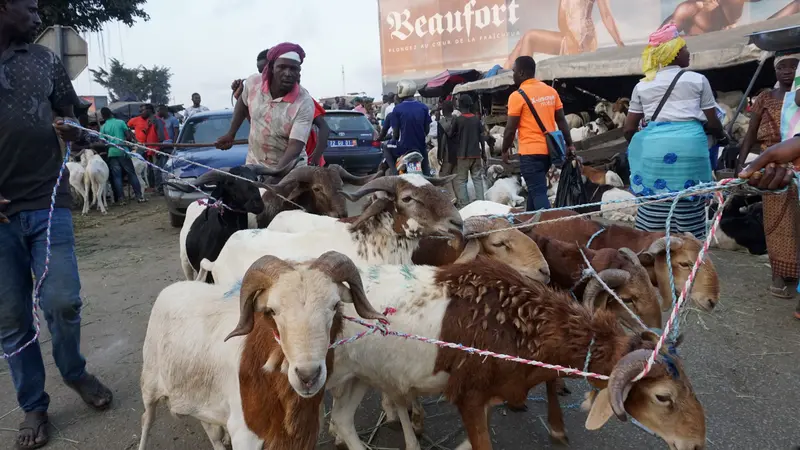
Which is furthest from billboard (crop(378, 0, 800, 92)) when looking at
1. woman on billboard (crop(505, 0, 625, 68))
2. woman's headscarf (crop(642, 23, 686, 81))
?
woman's headscarf (crop(642, 23, 686, 81))

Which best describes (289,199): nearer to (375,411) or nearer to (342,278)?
(375,411)

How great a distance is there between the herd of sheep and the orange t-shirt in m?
2.01

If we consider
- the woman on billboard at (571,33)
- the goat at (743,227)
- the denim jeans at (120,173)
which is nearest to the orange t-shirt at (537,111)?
the goat at (743,227)

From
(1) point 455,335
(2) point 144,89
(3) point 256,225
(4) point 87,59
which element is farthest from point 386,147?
(2) point 144,89

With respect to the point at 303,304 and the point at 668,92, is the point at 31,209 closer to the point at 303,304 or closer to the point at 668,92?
the point at 303,304

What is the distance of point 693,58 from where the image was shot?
31.1 feet

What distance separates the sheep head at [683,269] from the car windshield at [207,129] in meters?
7.87

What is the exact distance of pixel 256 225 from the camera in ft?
16.6

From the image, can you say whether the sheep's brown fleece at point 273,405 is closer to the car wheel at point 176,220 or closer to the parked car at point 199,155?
the parked car at point 199,155

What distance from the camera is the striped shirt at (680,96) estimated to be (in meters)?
4.16

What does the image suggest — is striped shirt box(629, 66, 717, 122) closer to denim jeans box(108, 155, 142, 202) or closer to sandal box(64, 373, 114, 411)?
sandal box(64, 373, 114, 411)

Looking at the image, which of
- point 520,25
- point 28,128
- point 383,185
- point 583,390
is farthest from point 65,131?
point 520,25

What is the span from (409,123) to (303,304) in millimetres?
7018

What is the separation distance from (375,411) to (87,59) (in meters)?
3.73
